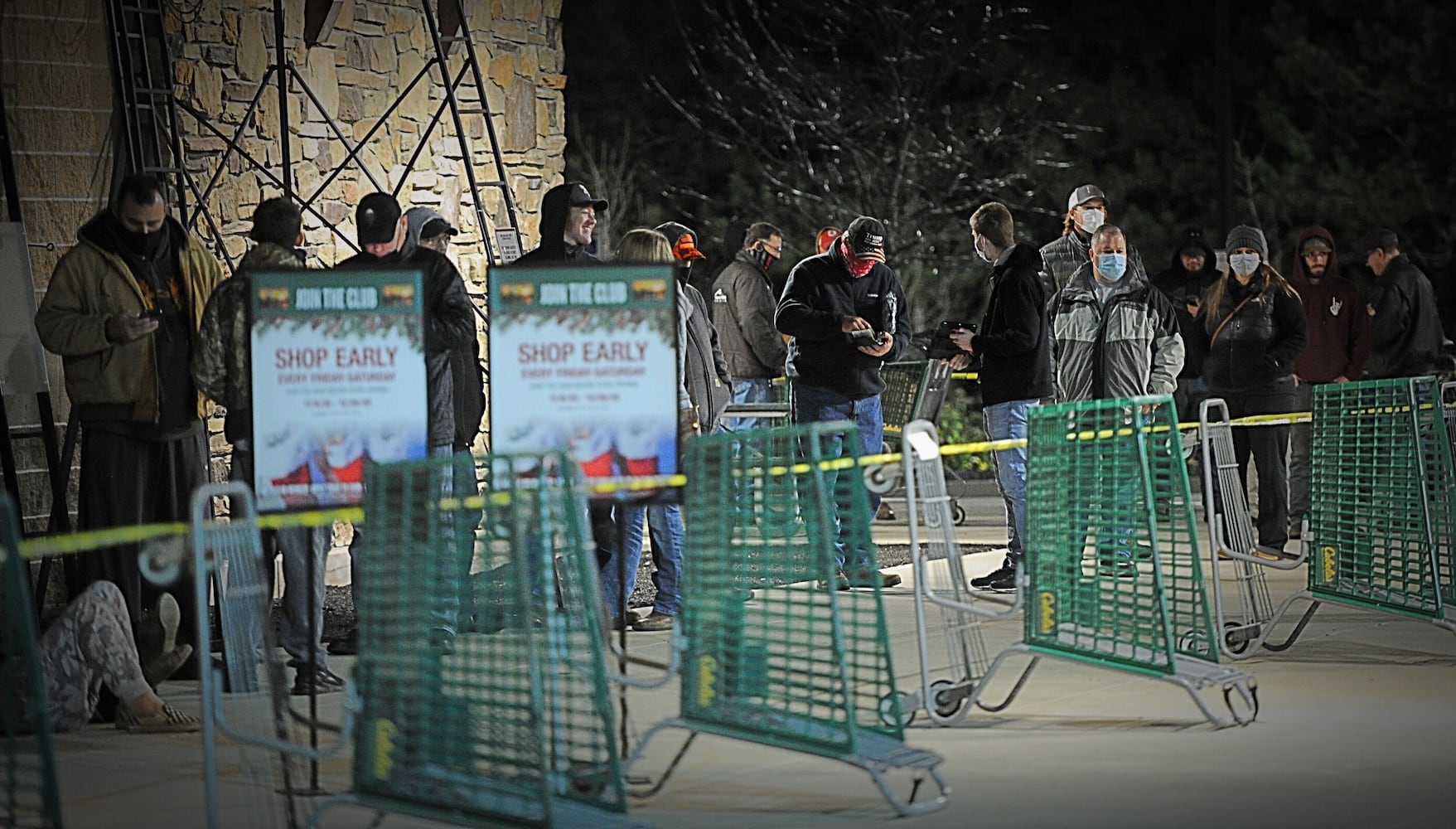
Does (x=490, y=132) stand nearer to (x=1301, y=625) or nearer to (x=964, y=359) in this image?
(x=964, y=359)

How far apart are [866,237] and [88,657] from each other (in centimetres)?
483

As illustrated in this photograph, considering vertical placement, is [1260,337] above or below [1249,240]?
below

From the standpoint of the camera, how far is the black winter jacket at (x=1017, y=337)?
37.1 ft

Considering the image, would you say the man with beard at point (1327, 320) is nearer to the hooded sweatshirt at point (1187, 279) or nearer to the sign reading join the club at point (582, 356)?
the hooded sweatshirt at point (1187, 279)

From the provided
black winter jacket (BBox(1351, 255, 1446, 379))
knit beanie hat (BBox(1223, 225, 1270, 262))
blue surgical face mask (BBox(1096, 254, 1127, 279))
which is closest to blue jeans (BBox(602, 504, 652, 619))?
blue surgical face mask (BBox(1096, 254, 1127, 279))

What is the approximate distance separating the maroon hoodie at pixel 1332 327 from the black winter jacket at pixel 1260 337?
151 cm

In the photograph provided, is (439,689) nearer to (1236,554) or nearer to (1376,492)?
(1236,554)

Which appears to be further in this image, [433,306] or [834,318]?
[834,318]

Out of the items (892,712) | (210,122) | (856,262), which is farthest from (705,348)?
(892,712)

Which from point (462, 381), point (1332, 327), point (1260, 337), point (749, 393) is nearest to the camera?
point (462, 381)

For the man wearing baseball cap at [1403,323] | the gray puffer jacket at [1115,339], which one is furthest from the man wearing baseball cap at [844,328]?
the man wearing baseball cap at [1403,323]

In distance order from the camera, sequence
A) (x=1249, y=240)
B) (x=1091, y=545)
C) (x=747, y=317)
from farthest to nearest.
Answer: (x=747, y=317) < (x=1249, y=240) < (x=1091, y=545)

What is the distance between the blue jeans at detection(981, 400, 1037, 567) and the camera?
11375 millimetres

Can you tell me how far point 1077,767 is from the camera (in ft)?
23.8
